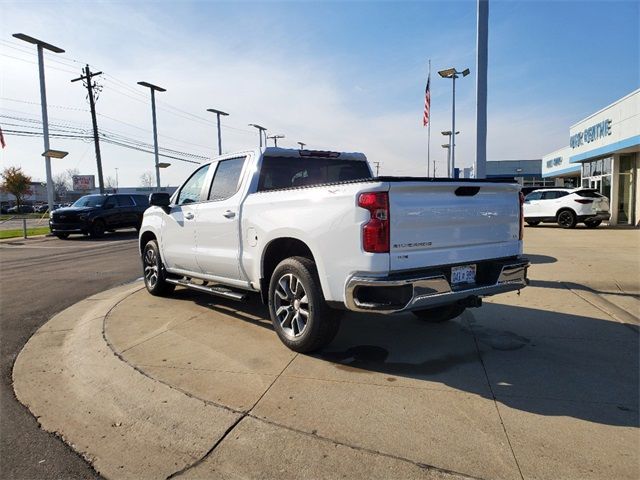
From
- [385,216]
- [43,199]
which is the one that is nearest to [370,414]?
[385,216]

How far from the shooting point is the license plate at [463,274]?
4012mm

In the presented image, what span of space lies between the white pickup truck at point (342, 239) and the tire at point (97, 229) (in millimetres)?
15996

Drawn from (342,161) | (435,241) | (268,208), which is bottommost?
(435,241)

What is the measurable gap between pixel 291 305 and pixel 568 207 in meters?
18.4

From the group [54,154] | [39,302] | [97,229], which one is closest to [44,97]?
[54,154]

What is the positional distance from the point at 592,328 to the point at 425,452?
130 inches

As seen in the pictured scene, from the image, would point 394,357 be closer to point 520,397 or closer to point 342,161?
point 520,397

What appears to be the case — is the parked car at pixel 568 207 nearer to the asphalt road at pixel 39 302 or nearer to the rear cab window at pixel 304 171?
the rear cab window at pixel 304 171

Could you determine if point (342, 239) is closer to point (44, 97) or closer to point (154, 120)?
point (44, 97)

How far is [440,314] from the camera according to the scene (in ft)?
17.5

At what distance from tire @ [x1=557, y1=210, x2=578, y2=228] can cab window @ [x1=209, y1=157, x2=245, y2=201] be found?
1783cm

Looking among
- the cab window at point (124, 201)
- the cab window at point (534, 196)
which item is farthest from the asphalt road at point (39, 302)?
the cab window at point (534, 196)

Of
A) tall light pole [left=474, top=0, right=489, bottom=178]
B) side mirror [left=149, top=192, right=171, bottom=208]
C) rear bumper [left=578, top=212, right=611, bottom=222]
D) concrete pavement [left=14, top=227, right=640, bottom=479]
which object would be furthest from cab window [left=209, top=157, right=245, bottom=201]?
rear bumper [left=578, top=212, right=611, bottom=222]

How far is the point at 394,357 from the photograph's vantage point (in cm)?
431
